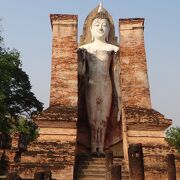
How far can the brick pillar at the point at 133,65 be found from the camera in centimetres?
988

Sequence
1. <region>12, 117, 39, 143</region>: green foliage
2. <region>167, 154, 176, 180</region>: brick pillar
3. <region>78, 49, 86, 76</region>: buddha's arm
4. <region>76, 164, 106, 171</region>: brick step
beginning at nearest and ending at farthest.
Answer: <region>167, 154, 176, 180</region>: brick pillar, <region>76, 164, 106, 171</region>: brick step, <region>78, 49, 86, 76</region>: buddha's arm, <region>12, 117, 39, 143</region>: green foliage

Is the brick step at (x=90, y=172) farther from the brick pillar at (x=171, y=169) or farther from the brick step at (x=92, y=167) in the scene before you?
the brick pillar at (x=171, y=169)

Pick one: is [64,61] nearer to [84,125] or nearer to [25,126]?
[84,125]

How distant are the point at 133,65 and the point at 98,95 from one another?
1590 millimetres

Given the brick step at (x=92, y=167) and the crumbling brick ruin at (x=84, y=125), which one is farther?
the brick step at (x=92, y=167)

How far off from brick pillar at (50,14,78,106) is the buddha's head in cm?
115

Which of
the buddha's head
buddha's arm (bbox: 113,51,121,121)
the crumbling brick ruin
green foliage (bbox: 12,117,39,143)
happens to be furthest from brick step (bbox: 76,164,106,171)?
green foliage (bbox: 12,117,39,143)

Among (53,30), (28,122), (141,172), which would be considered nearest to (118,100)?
(53,30)

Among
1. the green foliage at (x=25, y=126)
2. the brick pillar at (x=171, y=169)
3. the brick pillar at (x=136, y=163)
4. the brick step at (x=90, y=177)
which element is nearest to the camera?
the brick pillar at (x=136, y=163)

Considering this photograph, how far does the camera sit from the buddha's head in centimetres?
1159

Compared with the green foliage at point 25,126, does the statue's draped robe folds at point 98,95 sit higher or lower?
lower

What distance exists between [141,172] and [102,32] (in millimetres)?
7018

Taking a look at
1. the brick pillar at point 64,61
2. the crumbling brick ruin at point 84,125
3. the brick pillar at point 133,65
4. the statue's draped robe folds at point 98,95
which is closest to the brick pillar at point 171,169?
the crumbling brick ruin at point 84,125

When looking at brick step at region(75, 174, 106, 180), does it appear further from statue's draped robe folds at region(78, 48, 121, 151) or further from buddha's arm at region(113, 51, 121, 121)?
buddha's arm at region(113, 51, 121, 121)
